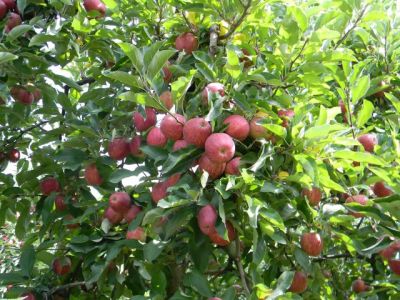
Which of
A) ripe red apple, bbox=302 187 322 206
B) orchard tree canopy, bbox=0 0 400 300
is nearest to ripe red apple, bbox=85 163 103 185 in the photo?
orchard tree canopy, bbox=0 0 400 300

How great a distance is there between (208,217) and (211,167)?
6.6 inches

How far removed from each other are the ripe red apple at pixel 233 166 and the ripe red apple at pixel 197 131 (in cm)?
11

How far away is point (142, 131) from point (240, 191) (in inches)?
23.3

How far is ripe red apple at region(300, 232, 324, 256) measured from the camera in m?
1.84

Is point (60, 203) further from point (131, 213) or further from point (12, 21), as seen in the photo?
point (12, 21)

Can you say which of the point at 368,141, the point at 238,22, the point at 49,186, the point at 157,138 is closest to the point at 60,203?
the point at 49,186

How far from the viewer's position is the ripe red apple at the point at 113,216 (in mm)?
1991

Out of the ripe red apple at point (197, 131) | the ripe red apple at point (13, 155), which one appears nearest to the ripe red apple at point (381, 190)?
the ripe red apple at point (197, 131)

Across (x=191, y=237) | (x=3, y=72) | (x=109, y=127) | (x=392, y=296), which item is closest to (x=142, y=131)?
(x=109, y=127)

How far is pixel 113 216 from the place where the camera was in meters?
2.02

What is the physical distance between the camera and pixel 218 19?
2027 mm

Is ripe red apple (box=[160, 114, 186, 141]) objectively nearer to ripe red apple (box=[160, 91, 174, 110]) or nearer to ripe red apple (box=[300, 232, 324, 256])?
ripe red apple (box=[160, 91, 174, 110])

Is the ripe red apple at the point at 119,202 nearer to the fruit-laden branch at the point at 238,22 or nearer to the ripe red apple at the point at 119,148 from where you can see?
the ripe red apple at the point at 119,148

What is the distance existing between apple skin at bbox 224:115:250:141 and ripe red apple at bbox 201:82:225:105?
96 mm
